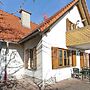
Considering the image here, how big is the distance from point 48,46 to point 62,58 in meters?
1.95

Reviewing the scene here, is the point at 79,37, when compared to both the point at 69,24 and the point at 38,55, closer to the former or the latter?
the point at 69,24

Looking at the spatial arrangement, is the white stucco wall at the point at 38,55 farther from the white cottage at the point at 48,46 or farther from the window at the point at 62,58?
the window at the point at 62,58

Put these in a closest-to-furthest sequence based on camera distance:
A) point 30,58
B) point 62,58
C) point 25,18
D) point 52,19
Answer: point 52,19, point 62,58, point 30,58, point 25,18

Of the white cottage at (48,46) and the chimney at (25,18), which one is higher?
the chimney at (25,18)

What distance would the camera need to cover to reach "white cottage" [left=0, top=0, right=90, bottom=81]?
11.5 metres

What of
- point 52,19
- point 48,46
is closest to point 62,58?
point 48,46

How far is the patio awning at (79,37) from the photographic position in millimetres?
12484

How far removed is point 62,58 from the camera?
1309 cm

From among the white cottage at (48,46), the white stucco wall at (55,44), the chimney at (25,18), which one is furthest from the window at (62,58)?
the chimney at (25,18)

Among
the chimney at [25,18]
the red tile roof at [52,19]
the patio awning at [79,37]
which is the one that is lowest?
the patio awning at [79,37]

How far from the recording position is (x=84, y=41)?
12523 millimetres

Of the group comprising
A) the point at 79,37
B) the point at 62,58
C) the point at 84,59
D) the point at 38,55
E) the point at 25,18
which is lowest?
the point at 84,59

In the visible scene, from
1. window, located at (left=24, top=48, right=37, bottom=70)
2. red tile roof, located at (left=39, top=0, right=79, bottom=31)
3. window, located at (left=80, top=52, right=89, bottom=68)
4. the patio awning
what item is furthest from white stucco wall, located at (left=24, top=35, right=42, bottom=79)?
window, located at (left=80, top=52, right=89, bottom=68)

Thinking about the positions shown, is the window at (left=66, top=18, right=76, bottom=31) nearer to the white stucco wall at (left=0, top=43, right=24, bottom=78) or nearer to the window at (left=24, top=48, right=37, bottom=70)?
the window at (left=24, top=48, right=37, bottom=70)
